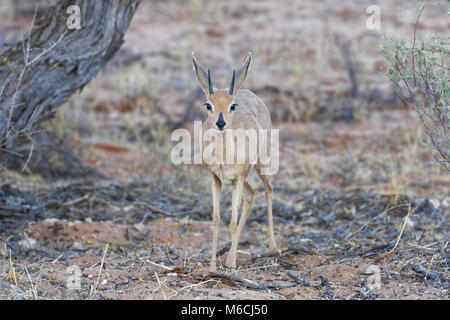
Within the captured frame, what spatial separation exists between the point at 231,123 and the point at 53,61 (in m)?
2.41

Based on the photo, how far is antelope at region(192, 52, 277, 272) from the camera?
5.59 meters

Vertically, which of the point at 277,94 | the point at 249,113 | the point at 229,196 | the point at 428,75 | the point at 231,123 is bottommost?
Result: the point at 229,196

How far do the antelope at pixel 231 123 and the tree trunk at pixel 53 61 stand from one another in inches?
70.9

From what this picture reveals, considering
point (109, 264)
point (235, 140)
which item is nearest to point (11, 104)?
point (109, 264)

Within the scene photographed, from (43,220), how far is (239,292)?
3222 mm

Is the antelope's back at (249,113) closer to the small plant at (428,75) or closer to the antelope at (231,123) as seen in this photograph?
the antelope at (231,123)

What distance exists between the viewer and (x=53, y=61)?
6.94 meters

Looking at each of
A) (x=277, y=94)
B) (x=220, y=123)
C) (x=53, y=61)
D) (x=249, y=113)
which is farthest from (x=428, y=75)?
(x=277, y=94)

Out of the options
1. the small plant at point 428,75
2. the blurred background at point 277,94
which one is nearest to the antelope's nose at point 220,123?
the small plant at point 428,75

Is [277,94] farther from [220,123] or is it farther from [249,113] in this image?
[220,123]

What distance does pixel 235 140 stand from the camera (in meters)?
5.97

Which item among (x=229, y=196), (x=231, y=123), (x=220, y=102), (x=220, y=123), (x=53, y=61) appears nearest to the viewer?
(x=220, y=123)

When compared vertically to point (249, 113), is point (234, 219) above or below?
below

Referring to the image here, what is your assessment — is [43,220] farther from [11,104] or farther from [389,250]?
[389,250]
